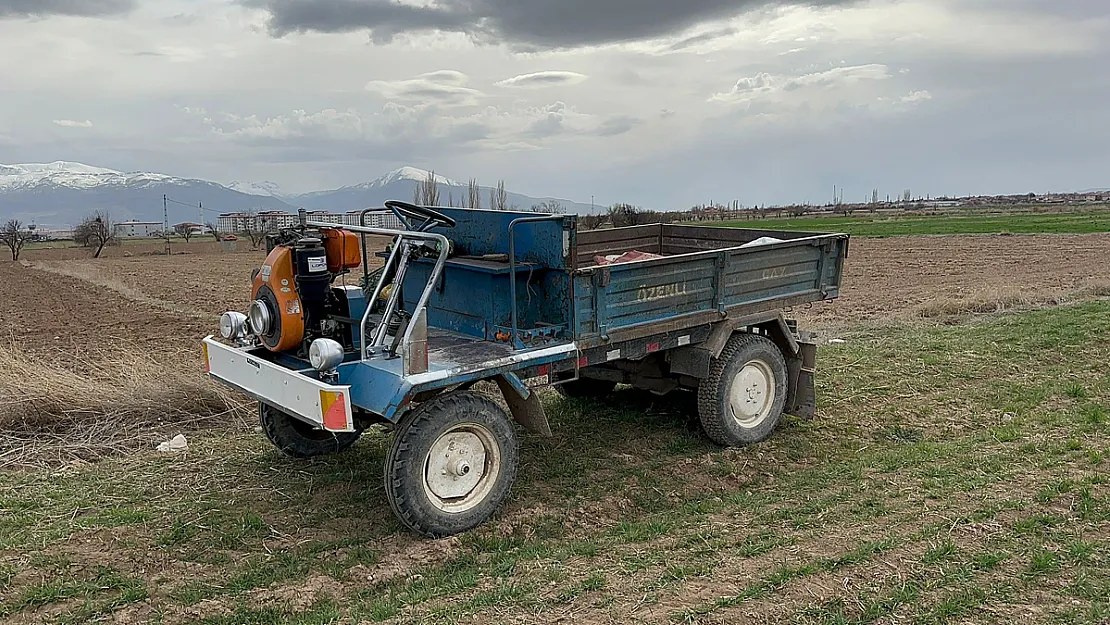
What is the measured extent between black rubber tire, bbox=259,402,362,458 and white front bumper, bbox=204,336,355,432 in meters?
0.63

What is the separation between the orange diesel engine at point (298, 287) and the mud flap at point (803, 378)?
12.1ft

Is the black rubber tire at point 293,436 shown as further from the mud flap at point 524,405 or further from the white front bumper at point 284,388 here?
the mud flap at point 524,405

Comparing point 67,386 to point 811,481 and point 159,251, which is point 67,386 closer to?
point 811,481

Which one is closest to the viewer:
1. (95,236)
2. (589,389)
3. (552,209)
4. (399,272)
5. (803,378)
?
(399,272)

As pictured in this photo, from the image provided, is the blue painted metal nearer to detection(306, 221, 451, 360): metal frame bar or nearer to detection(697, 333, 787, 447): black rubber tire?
detection(306, 221, 451, 360): metal frame bar

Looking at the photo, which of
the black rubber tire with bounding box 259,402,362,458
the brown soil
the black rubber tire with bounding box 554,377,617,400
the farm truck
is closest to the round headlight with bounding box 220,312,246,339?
the farm truck

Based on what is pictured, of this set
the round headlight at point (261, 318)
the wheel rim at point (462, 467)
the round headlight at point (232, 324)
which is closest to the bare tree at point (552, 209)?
the wheel rim at point (462, 467)

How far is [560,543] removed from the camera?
4629mm

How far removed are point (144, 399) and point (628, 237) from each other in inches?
178

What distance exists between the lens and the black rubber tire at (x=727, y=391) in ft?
20.0

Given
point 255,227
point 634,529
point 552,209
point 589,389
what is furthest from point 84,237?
point 634,529

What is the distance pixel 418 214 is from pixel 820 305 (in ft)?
36.3

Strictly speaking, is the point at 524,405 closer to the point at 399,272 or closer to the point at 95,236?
the point at 399,272

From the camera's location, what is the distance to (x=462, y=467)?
475cm
